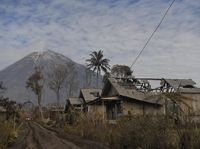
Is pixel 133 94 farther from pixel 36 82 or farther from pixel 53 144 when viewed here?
pixel 36 82

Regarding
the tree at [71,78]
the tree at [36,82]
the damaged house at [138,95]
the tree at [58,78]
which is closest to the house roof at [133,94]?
the damaged house at [138,95]

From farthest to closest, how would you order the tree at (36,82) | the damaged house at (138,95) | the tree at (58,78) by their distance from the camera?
the tree at (58,78), the tree at (36,82), the damaged house at (138,95)

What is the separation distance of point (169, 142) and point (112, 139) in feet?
19.2

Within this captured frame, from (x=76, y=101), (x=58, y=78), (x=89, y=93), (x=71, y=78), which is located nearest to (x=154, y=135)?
(x=89, y=93)

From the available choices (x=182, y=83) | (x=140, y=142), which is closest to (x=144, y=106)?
(x=182, y=83)

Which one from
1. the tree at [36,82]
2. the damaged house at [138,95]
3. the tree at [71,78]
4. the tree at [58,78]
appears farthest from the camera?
the tree at [71,78]

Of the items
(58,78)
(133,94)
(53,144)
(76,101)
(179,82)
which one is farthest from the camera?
(58,78)

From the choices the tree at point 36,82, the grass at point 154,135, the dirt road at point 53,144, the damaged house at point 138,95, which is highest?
the tree at point 36,82

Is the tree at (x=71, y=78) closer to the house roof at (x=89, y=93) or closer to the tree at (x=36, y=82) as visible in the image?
the tree at (x=36, y=82)

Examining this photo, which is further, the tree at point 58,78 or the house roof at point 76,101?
the tree at point 58,78

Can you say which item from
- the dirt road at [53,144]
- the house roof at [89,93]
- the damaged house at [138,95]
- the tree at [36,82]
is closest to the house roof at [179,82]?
the damaged house at [138,95]

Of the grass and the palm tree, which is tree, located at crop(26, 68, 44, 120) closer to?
the palm tree

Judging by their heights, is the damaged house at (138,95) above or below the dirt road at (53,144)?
above

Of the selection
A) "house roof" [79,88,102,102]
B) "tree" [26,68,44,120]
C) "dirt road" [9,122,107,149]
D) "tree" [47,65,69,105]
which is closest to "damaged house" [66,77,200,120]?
"dirt road" [9,122,107,149]
